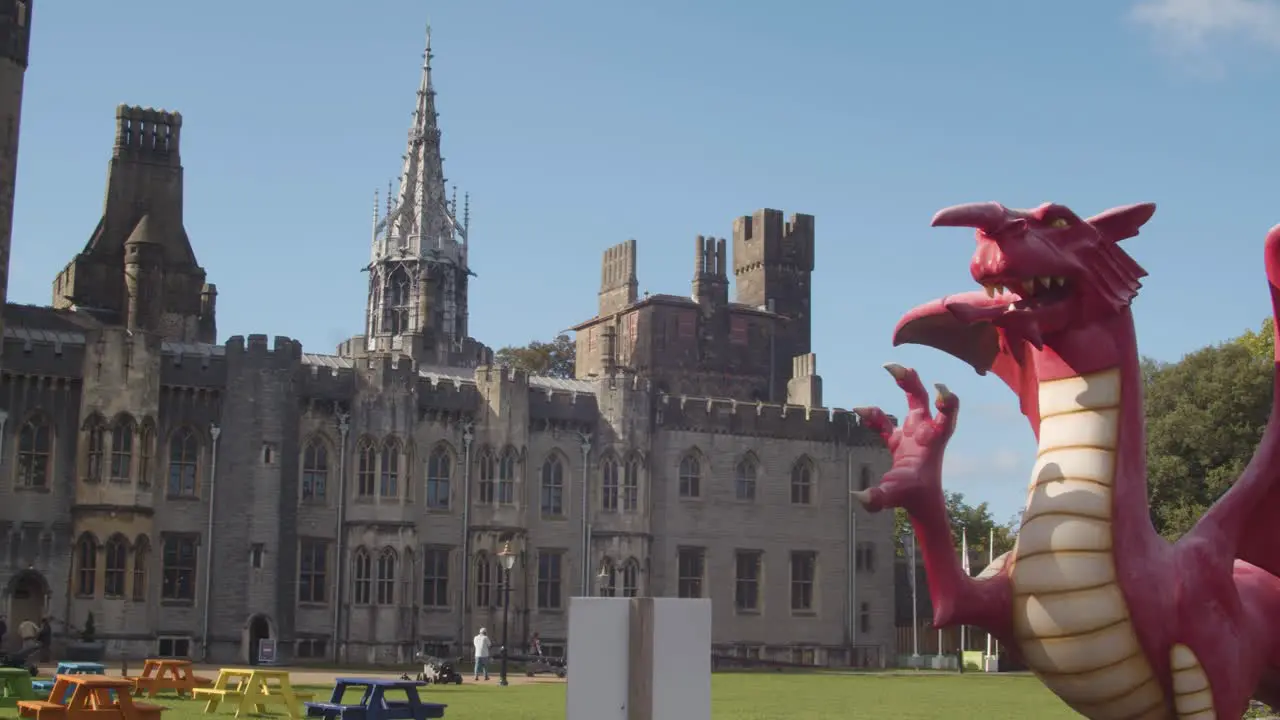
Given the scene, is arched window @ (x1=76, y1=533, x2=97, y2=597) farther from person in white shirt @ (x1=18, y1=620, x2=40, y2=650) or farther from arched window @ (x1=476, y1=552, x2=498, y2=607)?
arched window @ (x1=476, y1=552, x2=498, y2=607)

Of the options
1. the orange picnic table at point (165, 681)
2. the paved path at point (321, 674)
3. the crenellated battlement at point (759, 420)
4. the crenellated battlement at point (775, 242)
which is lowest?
the paved path at point (321, 674)

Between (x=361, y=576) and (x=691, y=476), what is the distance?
1069 centimetres

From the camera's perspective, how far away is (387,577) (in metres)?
43.1

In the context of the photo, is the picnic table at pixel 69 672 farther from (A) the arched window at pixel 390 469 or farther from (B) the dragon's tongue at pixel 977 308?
(A) the arched window at pixel 390 469

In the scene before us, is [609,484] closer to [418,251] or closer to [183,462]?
[183,462]

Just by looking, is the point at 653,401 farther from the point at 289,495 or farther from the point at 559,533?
the point at 289,495

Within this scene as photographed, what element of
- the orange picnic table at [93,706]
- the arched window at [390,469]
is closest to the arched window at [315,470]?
the arched window at [390,469]

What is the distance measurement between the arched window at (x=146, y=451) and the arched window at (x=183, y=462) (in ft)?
3.02

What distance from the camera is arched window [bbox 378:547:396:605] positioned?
42875 mm

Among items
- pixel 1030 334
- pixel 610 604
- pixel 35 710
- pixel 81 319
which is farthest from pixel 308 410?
pixel 610 604

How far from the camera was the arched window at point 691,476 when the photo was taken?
48.2 meters

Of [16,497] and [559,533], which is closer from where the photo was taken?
[16,497]

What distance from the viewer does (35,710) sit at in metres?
15.5

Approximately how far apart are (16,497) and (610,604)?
120 ft
